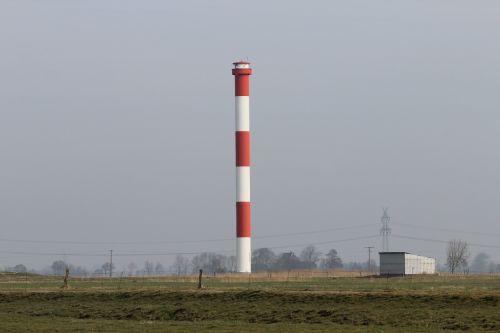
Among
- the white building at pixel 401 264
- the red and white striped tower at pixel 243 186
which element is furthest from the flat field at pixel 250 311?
the white building at pixel 401 264

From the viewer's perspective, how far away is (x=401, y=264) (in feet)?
328

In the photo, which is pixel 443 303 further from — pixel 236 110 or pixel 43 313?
pixel 236 110

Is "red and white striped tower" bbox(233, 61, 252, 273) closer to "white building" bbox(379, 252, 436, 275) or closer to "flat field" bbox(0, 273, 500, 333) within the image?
"white building" bbox(379, 252, 436, 275)

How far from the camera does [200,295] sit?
50969mm

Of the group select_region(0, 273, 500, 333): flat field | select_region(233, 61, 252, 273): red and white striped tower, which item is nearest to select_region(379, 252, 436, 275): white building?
select_region(233, 61, 252, 273): red and white striped tower

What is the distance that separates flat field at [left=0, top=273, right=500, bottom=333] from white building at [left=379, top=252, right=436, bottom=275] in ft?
160

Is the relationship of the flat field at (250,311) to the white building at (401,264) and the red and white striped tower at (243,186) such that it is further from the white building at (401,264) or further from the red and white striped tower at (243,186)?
the white building at (401,264)

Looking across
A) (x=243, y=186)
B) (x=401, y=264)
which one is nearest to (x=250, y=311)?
(x=243, y=186)

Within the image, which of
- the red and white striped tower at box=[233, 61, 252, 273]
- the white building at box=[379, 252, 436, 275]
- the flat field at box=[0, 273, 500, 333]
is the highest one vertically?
the red and white striped tower at box=[233, 61, 252, 273]

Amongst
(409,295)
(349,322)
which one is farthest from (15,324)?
(409,295)

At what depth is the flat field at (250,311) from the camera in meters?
39.8

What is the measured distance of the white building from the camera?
99625 mm

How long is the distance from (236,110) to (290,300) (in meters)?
50.0

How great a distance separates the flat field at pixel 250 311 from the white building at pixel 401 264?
48911mm
